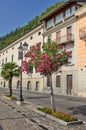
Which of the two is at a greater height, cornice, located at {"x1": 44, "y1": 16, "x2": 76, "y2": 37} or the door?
cornice, located at {"x1": 44, "y1": 16, "x2": 76, "y2": 37}

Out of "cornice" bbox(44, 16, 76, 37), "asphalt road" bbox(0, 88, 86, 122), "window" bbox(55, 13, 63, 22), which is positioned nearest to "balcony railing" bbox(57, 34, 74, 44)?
"cornice" bbox(44, 16, 76, 37)

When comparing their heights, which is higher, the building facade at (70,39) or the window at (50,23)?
the window at (50,23)

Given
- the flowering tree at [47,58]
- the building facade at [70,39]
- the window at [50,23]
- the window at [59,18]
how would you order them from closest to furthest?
1. the flowering tree at [47,58]
2. the building facade at [70,39]
3. the window at [59,18]
4. the window at [50,23]

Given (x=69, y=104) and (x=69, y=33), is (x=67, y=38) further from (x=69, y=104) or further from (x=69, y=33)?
(x=69, y=104)

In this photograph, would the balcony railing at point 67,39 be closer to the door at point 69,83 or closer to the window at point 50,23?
the door at point 69,83

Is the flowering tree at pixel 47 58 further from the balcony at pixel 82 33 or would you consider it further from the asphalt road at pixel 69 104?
the balcony at pixel 82 33

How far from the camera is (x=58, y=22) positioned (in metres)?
35.5

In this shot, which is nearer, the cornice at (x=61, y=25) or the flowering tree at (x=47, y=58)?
the flowering tree at (x=47, y=58)

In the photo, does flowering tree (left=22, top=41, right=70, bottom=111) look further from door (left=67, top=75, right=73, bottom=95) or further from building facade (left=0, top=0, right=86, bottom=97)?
door (left=67, top=75, right=73, bottom=95)

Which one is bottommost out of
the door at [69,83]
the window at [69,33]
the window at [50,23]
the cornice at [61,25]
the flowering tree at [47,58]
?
the door at [69,83]

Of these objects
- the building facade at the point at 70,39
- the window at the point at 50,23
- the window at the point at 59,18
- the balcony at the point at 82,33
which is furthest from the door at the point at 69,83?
the window at the point at 50,23

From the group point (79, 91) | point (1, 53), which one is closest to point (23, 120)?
point (79, 91)

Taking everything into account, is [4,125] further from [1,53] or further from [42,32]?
[1,53]

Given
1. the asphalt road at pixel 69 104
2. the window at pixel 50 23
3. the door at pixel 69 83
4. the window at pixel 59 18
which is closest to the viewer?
the asphalt road at pixel 69 104
